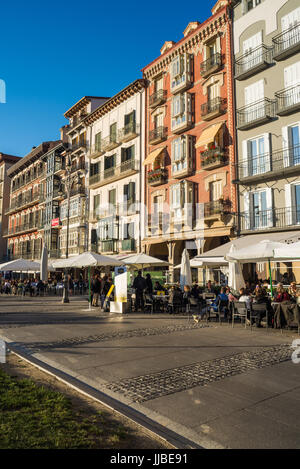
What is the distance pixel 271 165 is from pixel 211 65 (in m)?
8.83

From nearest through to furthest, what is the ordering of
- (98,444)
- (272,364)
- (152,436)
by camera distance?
(98,444) → (152,436) → (272,364)

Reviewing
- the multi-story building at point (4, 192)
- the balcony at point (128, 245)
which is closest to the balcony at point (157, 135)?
the balcony at point (128, 245)

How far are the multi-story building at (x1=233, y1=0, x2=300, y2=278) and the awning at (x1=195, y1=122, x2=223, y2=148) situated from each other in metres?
1.35

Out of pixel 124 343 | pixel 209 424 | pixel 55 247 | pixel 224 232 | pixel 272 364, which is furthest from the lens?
pixel 55 247

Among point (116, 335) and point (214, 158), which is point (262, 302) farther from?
point (214, 158)

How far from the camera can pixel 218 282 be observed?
22.8 m

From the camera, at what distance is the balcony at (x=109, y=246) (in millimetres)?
30922

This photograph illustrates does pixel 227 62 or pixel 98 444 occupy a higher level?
pixel 227 62

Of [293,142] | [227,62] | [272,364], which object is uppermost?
[227,62]

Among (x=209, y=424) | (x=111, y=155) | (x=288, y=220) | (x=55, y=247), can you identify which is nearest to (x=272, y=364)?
(x=209, y=424)

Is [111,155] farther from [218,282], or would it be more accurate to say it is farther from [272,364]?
[272,364]

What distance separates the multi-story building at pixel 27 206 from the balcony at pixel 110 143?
14.7 metres

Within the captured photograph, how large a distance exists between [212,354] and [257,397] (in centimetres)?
244

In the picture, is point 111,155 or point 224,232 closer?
point 224,232
